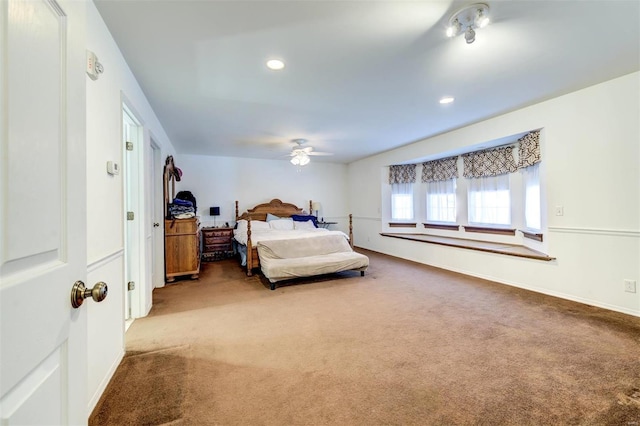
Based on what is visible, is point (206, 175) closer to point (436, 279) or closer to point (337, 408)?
point (436, 279)

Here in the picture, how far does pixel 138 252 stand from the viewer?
2.87 meters

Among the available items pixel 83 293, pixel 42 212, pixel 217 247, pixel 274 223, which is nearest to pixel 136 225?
pixel 83 293

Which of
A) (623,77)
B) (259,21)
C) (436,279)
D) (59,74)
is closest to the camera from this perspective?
(59,74)

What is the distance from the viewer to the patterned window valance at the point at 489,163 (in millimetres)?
4379

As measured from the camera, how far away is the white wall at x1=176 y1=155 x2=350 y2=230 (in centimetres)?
617

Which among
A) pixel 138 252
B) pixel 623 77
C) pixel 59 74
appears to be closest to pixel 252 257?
pixel 138 252

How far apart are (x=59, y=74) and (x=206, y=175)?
19.2ft

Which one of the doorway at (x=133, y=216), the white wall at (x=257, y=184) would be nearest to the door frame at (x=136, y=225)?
the doorway at (x=133, y=216)

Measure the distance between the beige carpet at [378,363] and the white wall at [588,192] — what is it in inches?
13.1

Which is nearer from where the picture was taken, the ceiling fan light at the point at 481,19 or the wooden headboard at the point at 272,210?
the ceiling fan light at the point at 481,19

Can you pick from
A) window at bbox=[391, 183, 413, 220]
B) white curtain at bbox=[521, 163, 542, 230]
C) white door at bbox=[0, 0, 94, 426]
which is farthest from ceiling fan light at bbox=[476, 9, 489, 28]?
window at bbox=[391, 183, 413, 220]

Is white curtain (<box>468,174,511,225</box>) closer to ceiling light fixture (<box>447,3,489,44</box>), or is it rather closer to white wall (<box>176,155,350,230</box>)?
white wall (<box>176,155,350,230</box>)

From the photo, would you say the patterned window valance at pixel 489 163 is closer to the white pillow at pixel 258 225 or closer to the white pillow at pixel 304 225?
the white pillow at pixel 304 225

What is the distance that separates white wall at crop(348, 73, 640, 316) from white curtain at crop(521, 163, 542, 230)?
36 centimetres
